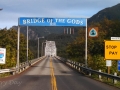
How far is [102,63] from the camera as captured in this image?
3284 cm

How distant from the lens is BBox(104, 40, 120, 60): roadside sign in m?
24.5

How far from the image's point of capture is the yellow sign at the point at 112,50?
963 inches

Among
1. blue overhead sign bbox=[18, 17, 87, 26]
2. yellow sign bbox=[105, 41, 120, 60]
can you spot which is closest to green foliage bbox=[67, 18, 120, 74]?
blue overhead sign bbox=[18, 17, 87, 26]

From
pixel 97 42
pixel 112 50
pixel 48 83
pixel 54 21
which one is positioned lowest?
pixel 48 83

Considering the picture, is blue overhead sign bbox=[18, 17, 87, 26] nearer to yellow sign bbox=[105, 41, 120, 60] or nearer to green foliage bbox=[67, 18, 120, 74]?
yellow sign bbox=[105, 41, 120, 60]

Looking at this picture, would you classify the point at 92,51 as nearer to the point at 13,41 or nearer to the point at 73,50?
the point at 73,50

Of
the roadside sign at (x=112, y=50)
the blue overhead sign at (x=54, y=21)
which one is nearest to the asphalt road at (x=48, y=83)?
the roadside sign at (x=112, y=50)

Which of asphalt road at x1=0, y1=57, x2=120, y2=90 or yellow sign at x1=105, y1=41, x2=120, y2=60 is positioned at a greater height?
yellow sign at x1=105, y1=41, x2=120, y2=60

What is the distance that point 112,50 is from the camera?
24734 millimetres

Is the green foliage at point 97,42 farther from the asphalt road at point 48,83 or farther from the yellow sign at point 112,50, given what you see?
the yellow sign at point 112,50

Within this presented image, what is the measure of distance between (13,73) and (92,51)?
31.5 m

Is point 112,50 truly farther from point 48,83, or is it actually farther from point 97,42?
point 97,42

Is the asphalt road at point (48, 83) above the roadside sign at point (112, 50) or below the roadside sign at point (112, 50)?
below

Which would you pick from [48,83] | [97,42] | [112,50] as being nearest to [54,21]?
[112,50]
